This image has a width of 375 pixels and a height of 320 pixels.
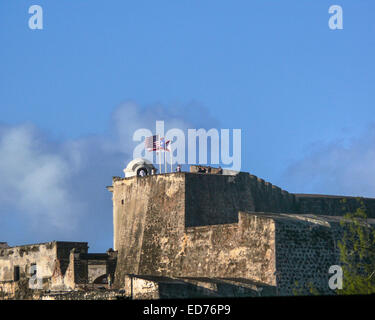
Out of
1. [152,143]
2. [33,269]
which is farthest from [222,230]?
[33,269]

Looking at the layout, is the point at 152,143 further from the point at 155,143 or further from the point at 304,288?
the point at 304,288

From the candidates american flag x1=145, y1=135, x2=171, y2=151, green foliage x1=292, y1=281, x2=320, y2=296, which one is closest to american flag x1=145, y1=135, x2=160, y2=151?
american flag x1=145, y1=135, x2=171, y2=151

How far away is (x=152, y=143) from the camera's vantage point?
44.4 metres

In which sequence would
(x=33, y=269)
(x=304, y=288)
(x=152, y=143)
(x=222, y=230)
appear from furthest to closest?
(x=33, y=269) → (x=152, y=143) → (x=222, y=230) → (x=304, y=288)

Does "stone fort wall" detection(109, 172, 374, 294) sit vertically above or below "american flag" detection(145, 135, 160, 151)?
below

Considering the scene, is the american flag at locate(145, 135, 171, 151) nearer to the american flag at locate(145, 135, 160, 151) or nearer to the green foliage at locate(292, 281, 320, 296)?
the american flag at locate(145, 135, 160, 151)

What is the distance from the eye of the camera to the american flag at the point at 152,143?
44281mm

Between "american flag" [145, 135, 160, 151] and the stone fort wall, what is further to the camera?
"american flag" [145, 135, 160, 151]

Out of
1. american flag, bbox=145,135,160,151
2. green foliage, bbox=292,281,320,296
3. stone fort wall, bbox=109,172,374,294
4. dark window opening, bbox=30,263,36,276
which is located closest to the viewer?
green foliage, bbox=292,281,320,296

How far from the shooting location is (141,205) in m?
43.8

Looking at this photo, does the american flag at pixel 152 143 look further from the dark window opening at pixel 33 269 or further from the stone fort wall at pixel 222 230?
the dark window opening at pixel 33 269

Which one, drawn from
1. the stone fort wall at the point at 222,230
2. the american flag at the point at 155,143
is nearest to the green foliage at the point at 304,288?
the stone fort wall at the point at 222,230

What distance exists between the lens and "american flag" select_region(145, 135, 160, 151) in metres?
44.3

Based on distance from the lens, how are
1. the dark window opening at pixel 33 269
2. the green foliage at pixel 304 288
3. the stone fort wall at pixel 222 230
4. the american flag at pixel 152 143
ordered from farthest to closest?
the dark window opening at pixel 33 269, the american flag at pixel 152 143, the stone fort wall at pixel 222 230, the green foliage at pixel 304 288
